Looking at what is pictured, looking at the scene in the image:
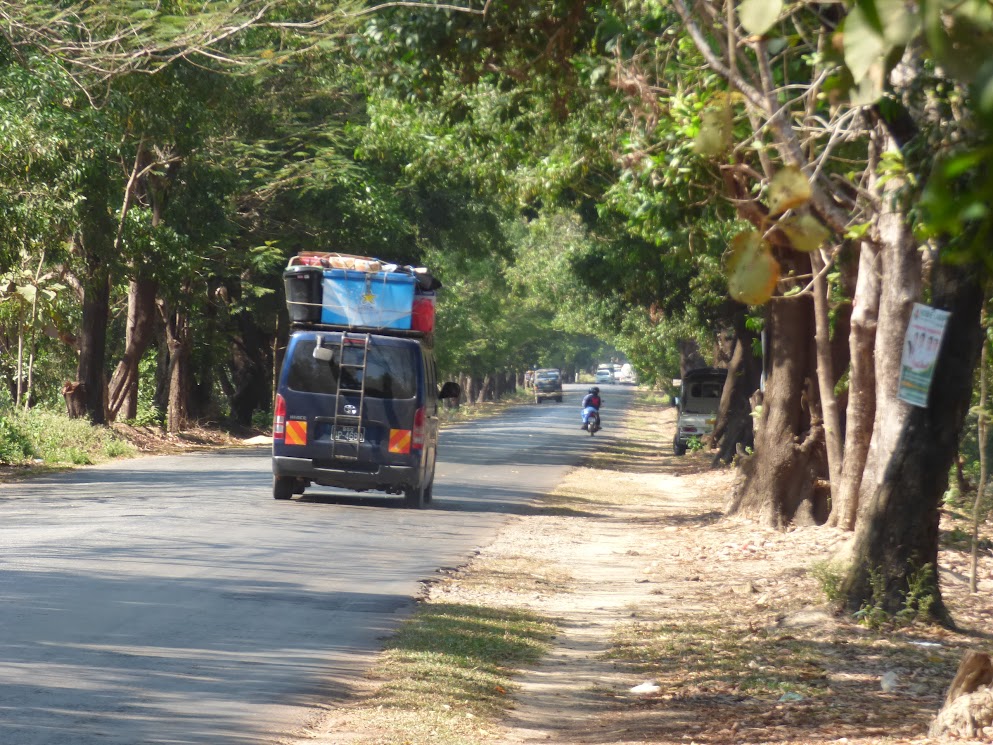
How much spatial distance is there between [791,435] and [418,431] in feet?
15.8

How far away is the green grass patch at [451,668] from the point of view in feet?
22.4

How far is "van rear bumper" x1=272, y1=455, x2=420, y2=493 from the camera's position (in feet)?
57.7

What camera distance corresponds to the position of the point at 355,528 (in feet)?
51.3

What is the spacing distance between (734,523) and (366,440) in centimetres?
490

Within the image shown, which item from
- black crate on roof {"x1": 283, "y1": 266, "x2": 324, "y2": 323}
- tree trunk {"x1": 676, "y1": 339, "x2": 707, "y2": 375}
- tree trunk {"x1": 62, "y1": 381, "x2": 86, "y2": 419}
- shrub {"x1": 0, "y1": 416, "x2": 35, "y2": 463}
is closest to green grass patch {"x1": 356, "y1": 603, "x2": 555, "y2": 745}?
black crate on roof {"x1": 283, "y1": 266, "x2": 324, "y2": 323}

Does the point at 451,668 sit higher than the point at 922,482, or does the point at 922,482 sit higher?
the point at 922,482

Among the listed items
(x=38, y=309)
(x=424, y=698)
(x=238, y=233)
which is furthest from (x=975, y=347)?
(x=238, y=233)

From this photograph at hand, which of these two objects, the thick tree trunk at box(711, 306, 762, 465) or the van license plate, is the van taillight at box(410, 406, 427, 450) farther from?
the thick tree trunk at box(711, 306, 762, 465)

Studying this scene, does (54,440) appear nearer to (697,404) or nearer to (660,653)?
(660,653)

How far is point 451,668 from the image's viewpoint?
8.19m

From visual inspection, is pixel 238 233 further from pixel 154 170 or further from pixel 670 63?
pixel 670 63

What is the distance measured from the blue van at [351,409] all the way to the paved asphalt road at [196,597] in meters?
0.61

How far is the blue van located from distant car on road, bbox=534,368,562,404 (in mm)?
75360

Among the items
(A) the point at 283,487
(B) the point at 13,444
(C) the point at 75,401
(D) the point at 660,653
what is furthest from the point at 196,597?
(C) the point at 75,401
